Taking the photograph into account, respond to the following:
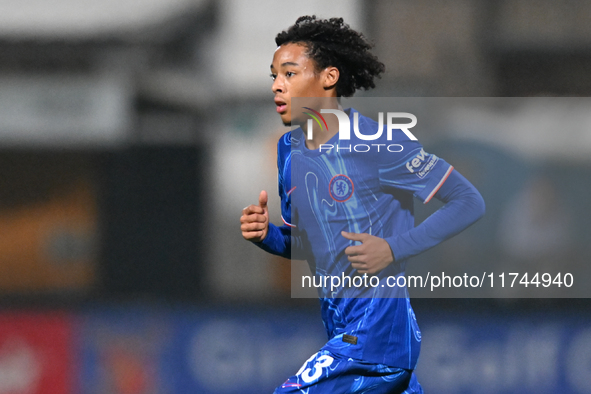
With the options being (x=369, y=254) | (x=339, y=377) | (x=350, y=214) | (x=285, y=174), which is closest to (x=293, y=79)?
(x=285, y=174)

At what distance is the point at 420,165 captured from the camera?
230cm

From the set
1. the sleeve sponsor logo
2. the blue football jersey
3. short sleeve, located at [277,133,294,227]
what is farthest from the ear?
the sleeve sponsor logo

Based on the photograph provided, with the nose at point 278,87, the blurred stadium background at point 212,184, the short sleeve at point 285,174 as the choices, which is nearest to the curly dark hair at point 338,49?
the nose at point 278,87

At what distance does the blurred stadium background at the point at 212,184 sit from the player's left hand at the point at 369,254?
1601mm

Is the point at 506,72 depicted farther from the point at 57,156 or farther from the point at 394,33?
the point at 57,156

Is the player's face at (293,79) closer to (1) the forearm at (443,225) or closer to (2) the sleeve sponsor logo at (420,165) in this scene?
(2) the sleeve sponsor logo at (420,165)

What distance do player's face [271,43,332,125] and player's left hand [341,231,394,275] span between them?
0.54 meters

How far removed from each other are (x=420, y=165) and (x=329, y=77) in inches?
19.4

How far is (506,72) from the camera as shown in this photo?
12.4ft

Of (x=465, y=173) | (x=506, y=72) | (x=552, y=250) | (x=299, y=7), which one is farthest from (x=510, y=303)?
(x=299, y=7)

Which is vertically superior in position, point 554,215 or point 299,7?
point 299,7

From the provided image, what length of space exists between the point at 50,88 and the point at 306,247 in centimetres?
229

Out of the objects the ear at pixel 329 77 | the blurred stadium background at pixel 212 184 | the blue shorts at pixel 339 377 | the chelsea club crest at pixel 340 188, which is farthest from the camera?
the blurred stadium background at pixel 212 184

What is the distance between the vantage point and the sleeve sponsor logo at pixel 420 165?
2.29m
